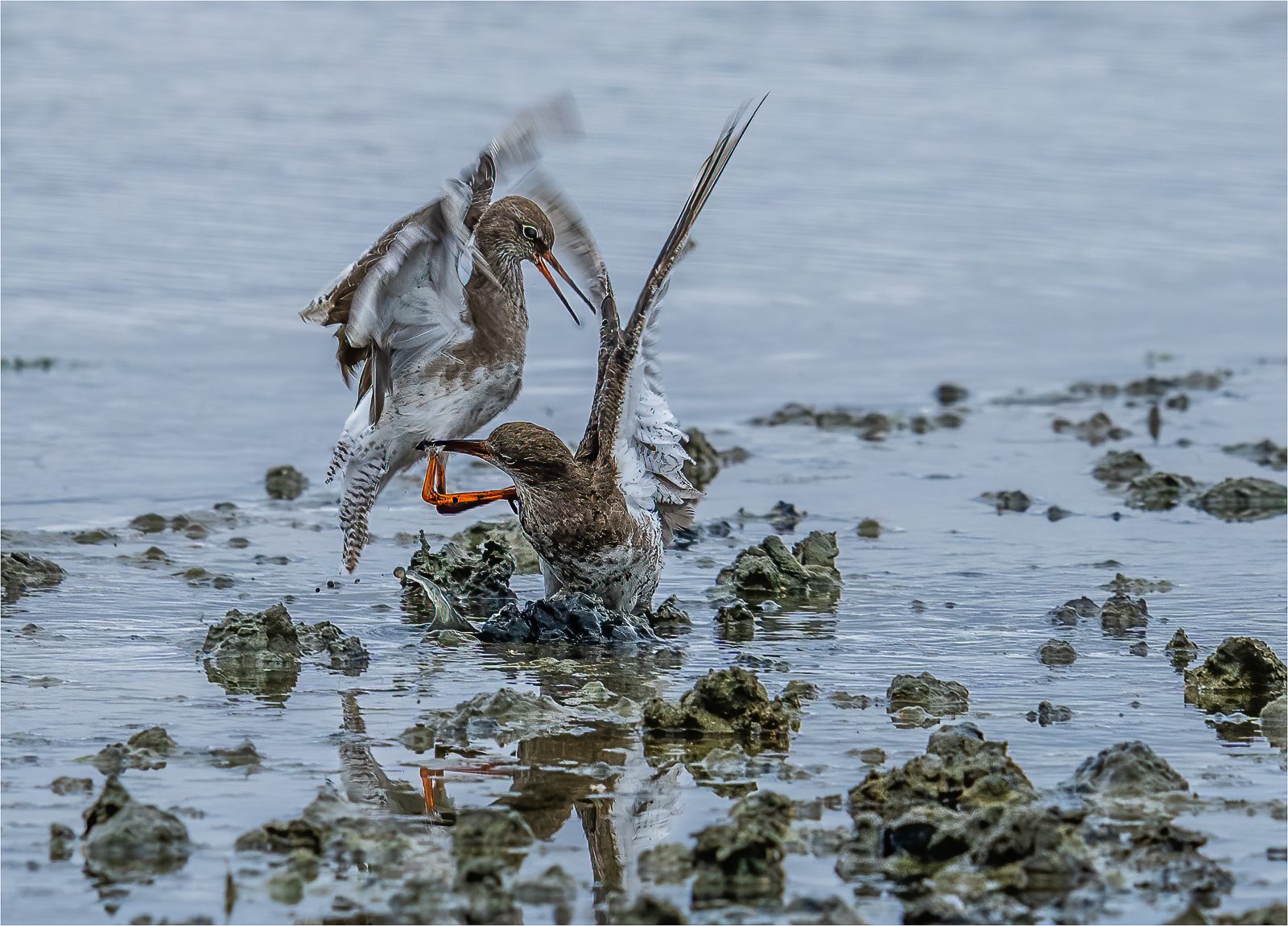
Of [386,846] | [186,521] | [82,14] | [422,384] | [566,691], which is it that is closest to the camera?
[386,846]

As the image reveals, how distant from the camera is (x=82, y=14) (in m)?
26.8

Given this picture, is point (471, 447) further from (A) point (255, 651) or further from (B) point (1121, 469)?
(B) point (1121, 469)

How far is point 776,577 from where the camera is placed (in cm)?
910

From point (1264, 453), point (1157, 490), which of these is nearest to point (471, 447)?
point (1157, 490)

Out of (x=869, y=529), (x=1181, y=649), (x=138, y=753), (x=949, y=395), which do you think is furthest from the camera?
(x=949, y=395)

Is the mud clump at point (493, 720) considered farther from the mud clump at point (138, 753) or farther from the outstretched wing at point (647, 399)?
the outstretched wing at point (647, 399)

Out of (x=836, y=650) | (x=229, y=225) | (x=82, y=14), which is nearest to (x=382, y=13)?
(x=82, y=14)

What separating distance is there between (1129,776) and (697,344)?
8.94 m

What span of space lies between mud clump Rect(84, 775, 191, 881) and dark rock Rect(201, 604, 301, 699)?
1806 millimetres

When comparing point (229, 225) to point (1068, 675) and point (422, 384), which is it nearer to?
point (422, 384)

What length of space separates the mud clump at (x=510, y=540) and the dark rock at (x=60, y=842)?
13.3 feet

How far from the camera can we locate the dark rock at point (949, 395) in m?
13.6

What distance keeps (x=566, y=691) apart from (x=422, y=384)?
2.23 meters

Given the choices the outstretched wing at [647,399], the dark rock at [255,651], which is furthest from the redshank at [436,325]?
the dark rock at [255,651]
